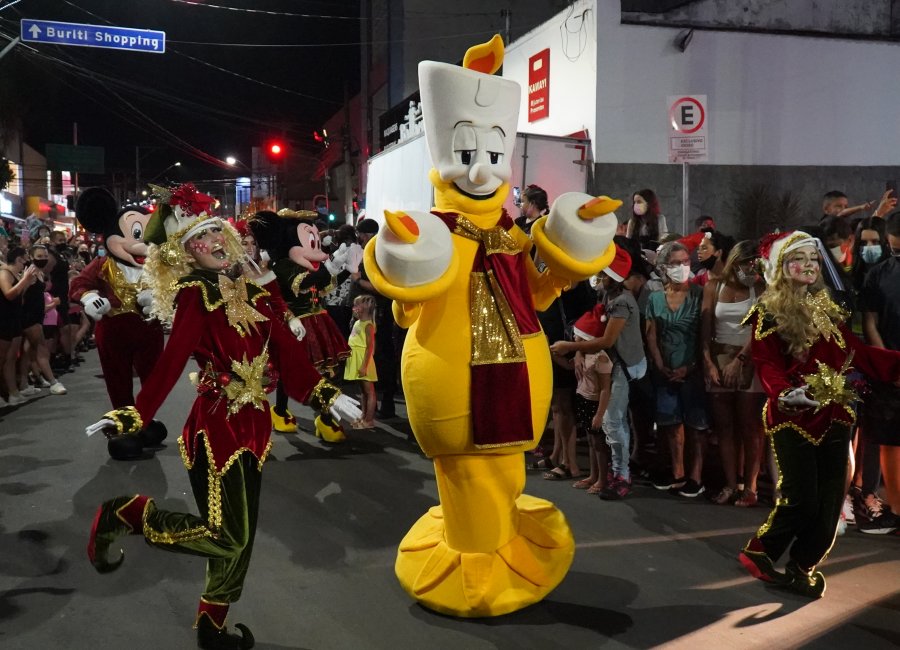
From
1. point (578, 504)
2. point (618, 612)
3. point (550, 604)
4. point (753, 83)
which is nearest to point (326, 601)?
point (550, 604)

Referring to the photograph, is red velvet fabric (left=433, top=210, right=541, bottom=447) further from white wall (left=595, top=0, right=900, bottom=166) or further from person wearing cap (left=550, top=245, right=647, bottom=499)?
white wall (left=595, top=0, right=900, bottom=166)

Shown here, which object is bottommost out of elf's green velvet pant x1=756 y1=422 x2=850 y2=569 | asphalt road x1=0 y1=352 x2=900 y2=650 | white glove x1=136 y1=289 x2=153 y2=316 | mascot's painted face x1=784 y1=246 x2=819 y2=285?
asphalt road x1=0 y1=352 x2=900 y2=650

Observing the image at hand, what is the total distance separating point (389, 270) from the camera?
3043mm

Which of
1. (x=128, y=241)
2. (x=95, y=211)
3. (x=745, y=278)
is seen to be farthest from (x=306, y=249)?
(x=745, y=278)

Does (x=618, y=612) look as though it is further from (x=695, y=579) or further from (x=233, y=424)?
(x=233, y=424)

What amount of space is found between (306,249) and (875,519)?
4.52 meters

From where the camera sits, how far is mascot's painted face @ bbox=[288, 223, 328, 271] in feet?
20.4

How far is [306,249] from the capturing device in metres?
6.26

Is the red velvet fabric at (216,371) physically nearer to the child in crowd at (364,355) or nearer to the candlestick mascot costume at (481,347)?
the candlestick mascot costume at (481,347)

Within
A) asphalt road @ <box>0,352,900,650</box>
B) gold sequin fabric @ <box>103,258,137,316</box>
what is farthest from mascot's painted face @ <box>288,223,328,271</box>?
asphalt road @ <box>0,352,900,650</box>

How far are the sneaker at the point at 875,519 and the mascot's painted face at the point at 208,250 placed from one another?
3.97 meters

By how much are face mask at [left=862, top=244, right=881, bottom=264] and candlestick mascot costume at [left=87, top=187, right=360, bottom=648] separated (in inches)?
148

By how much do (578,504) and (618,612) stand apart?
151 cm

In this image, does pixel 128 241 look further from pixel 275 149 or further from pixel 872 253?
A: pixel 275 149
